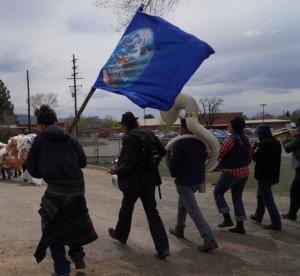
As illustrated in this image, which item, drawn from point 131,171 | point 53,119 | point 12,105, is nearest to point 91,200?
point 131,171

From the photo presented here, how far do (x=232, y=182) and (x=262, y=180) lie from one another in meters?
0.62

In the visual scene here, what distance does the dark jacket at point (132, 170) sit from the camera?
215 inches

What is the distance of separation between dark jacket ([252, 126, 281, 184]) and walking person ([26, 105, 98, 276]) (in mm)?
3261

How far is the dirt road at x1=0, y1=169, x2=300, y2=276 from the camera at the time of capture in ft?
16.8

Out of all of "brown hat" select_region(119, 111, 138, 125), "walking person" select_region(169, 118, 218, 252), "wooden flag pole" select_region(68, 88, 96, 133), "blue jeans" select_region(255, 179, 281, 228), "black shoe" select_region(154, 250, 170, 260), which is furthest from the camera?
"blue jeans" select_region(255, 179, 281, 228)

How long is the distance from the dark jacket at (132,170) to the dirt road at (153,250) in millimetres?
880

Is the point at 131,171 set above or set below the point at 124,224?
above

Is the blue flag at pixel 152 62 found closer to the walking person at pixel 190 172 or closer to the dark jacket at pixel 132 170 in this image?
the dark jacket at pixel 132 170

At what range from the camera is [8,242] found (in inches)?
243

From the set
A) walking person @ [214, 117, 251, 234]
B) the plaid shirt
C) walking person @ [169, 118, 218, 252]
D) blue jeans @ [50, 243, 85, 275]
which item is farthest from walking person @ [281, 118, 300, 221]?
blue jeans @ [50, 243, 85, 275]

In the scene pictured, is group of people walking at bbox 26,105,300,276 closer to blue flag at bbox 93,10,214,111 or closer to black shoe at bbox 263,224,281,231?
black shoe at bbox 263,224,281,231

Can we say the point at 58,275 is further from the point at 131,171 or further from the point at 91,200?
the point at 91,200

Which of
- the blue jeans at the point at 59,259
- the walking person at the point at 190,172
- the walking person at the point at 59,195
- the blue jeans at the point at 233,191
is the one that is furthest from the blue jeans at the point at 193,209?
the blue jeans at the point at 59,259

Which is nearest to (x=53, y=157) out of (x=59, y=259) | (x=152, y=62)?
(x=59, y=259)
